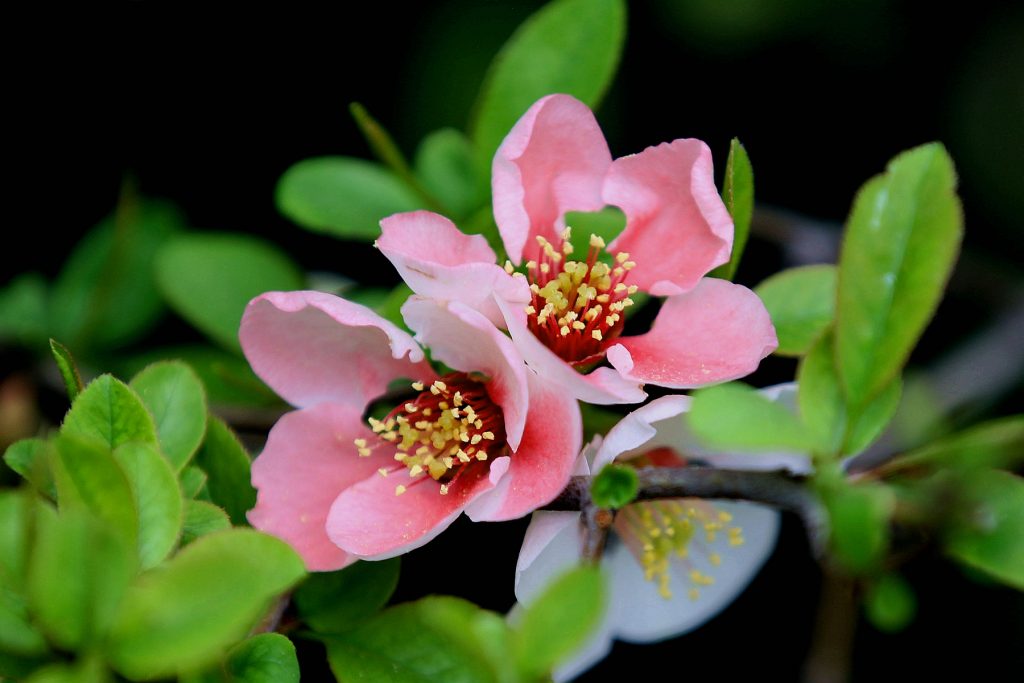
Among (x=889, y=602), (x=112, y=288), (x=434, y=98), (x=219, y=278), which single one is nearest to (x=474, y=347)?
(x=889, y=602)

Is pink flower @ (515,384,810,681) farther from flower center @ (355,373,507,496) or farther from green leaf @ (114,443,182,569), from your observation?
green leaf @ (114,443,182,569)

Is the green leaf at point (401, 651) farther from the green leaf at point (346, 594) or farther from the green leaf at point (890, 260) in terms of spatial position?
Result: the green leaf at point (890, 260)

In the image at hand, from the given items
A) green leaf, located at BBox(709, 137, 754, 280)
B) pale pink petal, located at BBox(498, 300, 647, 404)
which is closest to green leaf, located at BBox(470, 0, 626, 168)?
green leaf, located at BBox(709, 137, 754, 280)

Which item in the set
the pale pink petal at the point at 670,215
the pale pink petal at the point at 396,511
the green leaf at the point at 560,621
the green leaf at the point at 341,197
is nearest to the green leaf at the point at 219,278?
the green leaf at the point at 341,197

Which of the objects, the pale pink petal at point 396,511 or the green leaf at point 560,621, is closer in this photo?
the green leaf at point 560,621

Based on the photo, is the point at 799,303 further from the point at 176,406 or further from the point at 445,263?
the point at 176,406
